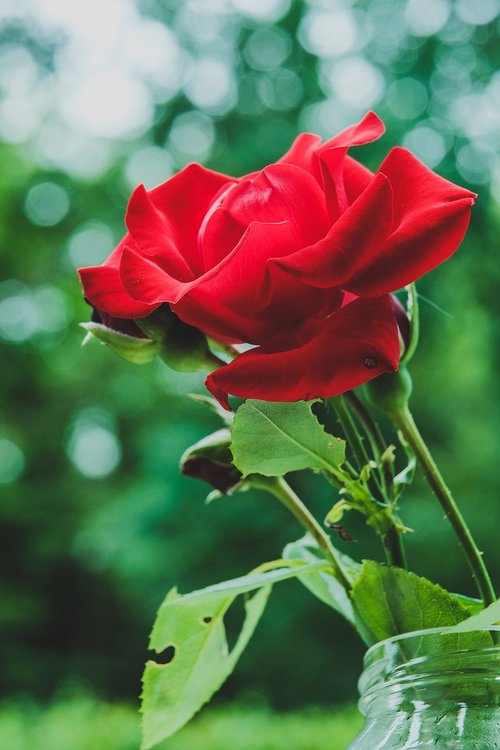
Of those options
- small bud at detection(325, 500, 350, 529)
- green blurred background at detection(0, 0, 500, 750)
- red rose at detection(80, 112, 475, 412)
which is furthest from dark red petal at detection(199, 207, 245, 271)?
green blurred background at detection(0, 0, 500, 750)

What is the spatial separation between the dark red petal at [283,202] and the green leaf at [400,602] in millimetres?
121

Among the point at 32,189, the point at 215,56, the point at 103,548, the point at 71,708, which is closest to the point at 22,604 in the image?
the point at 103,548

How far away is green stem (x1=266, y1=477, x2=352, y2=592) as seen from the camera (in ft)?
1.15

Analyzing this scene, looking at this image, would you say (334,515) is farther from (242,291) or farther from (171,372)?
(171,372)

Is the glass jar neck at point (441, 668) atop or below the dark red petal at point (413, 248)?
below

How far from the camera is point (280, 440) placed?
1.07 ft

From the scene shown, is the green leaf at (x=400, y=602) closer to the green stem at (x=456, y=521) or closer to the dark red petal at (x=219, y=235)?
the green stem at (x=456, y=521)

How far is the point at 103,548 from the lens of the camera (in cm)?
340

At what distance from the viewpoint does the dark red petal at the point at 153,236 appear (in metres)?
0.33

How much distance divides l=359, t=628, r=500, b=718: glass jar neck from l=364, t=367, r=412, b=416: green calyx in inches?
3.3

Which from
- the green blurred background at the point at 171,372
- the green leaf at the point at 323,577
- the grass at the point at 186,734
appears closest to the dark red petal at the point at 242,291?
the green leaf at the point at 323,577

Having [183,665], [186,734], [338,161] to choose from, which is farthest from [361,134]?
[186,734]

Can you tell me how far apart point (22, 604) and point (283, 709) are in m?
1.37

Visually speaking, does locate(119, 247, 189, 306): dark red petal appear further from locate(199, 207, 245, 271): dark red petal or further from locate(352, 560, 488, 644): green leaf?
locate(352, 560, 488, 644): green leaf
